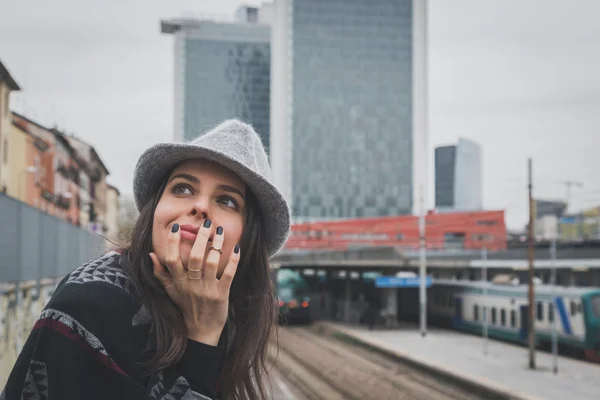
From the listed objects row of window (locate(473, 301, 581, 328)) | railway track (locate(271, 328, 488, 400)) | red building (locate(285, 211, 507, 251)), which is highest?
red building (locate(285, 211, 507, 251))

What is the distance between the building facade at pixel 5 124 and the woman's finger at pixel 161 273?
76.7ft

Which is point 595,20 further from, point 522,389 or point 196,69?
point 196,69

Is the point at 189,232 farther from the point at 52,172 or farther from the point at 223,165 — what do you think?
the point at 52,172

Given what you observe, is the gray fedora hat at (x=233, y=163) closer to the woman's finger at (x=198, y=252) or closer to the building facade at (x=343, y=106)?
the woman's finger at (x=198, y=252)

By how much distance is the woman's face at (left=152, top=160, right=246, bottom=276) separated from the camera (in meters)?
1.88

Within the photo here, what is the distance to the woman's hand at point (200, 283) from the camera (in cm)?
176

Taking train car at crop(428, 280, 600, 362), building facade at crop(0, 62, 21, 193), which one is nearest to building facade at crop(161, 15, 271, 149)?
building facade at crop(0, 62, 21, 193)

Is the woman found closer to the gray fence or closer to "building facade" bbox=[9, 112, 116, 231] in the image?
the gray fence

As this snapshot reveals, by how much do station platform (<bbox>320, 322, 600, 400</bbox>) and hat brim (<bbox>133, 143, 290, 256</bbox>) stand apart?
13018 millimetres

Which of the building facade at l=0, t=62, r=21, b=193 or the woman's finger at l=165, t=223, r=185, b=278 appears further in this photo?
the building facade at l=0, t=62, r=21, b=193

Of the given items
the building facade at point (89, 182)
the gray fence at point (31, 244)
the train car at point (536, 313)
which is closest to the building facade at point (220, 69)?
the building facade at point (89, 182)

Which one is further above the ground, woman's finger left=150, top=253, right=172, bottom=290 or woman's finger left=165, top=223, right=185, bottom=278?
woman's finger left=165, top=223, right=185, bottom=278

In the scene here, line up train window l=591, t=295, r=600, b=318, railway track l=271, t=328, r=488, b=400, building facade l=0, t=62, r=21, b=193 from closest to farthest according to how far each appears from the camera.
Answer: railway track l=271, t=328, r=488, b=400, train window l=591, t=295, r=600, b=318, building facade l=0, t=62, r=21, b=193

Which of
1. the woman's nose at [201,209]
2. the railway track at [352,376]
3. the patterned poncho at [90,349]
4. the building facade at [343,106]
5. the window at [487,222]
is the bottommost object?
the railway track at [352,376]
